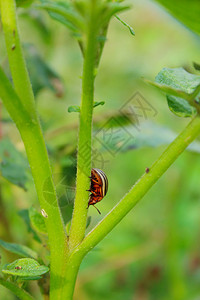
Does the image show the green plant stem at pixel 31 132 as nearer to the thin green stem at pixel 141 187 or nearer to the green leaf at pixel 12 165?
the thin green stem at pixel 141 187

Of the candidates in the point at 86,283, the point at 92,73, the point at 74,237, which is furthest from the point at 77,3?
the point at 86,283

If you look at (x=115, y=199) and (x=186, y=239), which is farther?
(x=115, y=199)

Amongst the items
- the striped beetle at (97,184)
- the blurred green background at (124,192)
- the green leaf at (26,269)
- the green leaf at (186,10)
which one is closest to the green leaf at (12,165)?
the blurred green background at (124,192)

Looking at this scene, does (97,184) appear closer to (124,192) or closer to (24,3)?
(24,3)

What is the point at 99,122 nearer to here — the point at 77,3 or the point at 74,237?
the point at 74,237

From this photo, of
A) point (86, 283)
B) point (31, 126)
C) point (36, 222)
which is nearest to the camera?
point (31, 126)
